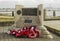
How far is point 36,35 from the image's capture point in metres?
6.77

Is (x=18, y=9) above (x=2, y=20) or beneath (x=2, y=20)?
above

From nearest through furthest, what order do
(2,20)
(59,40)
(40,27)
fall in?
(59,40)
(40,27)
(2,20)

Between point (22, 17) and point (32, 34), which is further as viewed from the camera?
point (22, 17)

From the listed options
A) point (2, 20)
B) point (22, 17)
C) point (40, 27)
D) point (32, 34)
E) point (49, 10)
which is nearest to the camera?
point (32, 34)

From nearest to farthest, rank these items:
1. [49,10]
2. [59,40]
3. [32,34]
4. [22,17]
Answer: [59,40]
[32,34]
[22,17]
[49,10]

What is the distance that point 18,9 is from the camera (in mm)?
7887

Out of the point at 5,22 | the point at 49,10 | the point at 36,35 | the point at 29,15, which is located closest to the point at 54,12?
the point at 49,10

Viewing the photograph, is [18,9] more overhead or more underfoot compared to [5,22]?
more overhead

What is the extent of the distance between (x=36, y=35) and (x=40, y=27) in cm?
65

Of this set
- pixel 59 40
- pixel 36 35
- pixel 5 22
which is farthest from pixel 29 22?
pixel 5 22

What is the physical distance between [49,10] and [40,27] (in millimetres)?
10090

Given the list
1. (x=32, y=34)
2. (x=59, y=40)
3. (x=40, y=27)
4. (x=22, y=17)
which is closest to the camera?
(x=59, y=40)

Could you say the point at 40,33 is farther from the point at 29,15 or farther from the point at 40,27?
the point at 29,15

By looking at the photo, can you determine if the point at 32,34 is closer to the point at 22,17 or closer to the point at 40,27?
the point at 40,27
